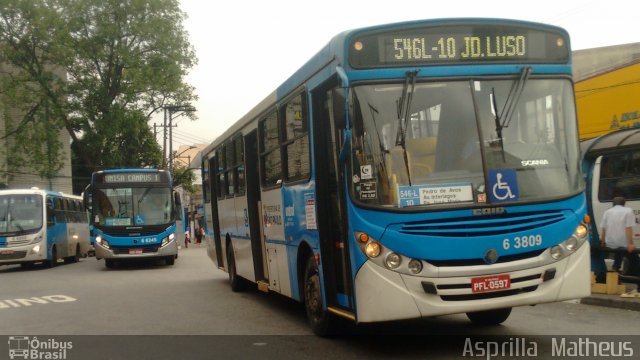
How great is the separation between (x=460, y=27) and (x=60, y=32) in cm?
3419

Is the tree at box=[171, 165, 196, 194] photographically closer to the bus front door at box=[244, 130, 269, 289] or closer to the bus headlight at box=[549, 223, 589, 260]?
the bus front door at box=[244, 130, 269, 289]

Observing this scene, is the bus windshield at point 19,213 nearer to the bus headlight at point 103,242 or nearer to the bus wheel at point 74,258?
the bus headlight at point 103,242

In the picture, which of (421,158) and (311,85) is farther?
(311,85)

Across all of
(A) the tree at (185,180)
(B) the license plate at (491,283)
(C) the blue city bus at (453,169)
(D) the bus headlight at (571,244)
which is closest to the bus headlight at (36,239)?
(C) the blue city bus at (453,169)

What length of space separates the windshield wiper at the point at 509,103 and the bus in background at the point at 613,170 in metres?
5.18

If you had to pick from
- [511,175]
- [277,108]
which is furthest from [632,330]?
[277,108]

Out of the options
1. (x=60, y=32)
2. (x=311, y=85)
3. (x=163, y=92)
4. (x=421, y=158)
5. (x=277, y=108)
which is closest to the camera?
(x=421, y=158)

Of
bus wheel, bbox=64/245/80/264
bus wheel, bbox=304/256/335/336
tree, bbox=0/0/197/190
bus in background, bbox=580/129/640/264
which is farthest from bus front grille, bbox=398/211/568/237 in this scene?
tree, bbox=0/0/197/190

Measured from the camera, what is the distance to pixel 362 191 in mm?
6387

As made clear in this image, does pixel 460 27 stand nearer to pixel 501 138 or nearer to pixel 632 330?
pixel 501 138

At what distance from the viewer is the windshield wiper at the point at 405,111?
627 centimetres

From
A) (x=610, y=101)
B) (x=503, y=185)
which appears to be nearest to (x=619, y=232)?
(x=503, y=185)

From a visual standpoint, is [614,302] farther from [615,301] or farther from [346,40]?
[346,40]

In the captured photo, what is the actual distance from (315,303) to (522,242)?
2.61m
